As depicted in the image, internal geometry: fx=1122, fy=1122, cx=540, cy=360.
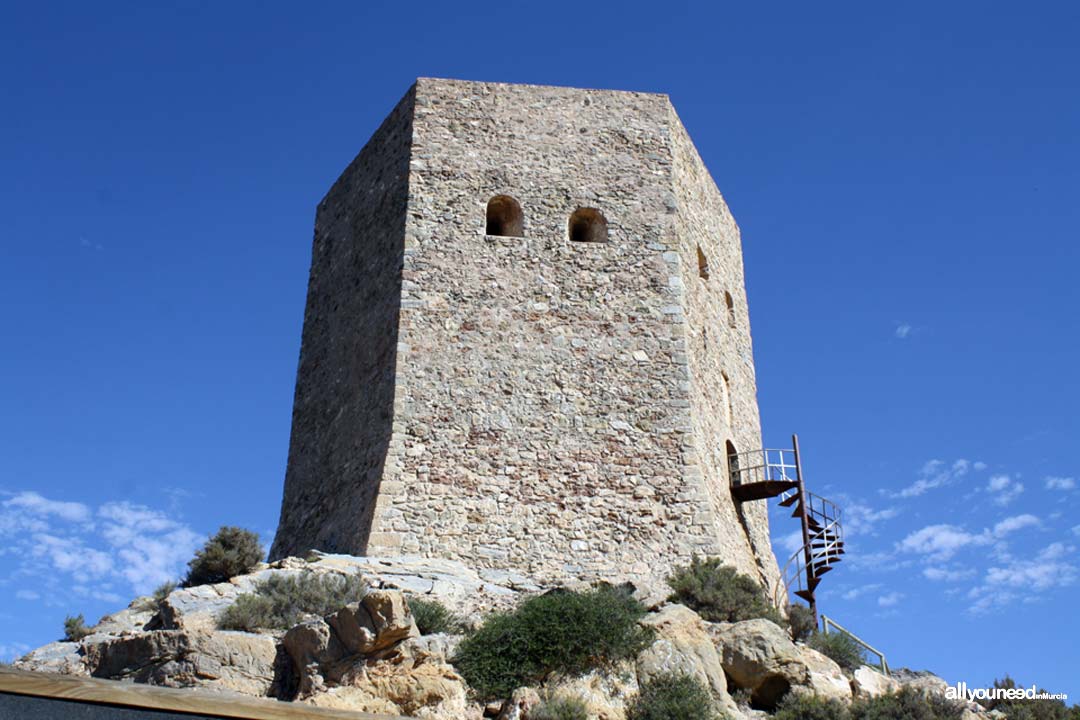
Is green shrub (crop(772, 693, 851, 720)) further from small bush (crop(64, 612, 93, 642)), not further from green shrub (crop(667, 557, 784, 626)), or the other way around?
small bush (crop(64, 612, 93, 642))

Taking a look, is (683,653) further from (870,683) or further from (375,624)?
(375,624)

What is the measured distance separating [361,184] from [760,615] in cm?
850

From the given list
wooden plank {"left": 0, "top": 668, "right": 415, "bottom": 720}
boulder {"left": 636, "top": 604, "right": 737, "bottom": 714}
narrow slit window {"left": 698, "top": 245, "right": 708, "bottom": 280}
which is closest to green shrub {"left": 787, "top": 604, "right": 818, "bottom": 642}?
boulder {"left": 636, "top": 604, "right": 737, "bottom": 714}

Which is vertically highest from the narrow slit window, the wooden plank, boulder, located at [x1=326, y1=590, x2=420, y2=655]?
the narrow slit window

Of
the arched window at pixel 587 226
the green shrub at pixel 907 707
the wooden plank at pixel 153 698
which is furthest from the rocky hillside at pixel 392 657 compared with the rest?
the arched window at pixel 587 226

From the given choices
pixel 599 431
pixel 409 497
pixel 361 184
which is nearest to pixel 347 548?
pixel 409 497

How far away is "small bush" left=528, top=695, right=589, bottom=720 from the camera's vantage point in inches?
314

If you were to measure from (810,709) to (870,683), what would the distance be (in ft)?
5.11

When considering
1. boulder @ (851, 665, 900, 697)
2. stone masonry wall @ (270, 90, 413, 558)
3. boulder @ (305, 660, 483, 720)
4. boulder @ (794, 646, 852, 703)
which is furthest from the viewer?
stone masonry wall @ (270, 90, 413, 558)

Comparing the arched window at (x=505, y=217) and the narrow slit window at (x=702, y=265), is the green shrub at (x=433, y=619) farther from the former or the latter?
the narrow slit window at (x=702, y=265)

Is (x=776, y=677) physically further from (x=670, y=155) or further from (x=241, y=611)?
(x=670, y=155)

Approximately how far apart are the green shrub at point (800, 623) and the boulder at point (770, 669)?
196cm

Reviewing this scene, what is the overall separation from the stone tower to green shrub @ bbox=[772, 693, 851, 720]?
3381mm

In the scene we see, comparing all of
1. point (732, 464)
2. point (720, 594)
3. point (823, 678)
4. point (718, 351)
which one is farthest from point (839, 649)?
point (718, 351)
